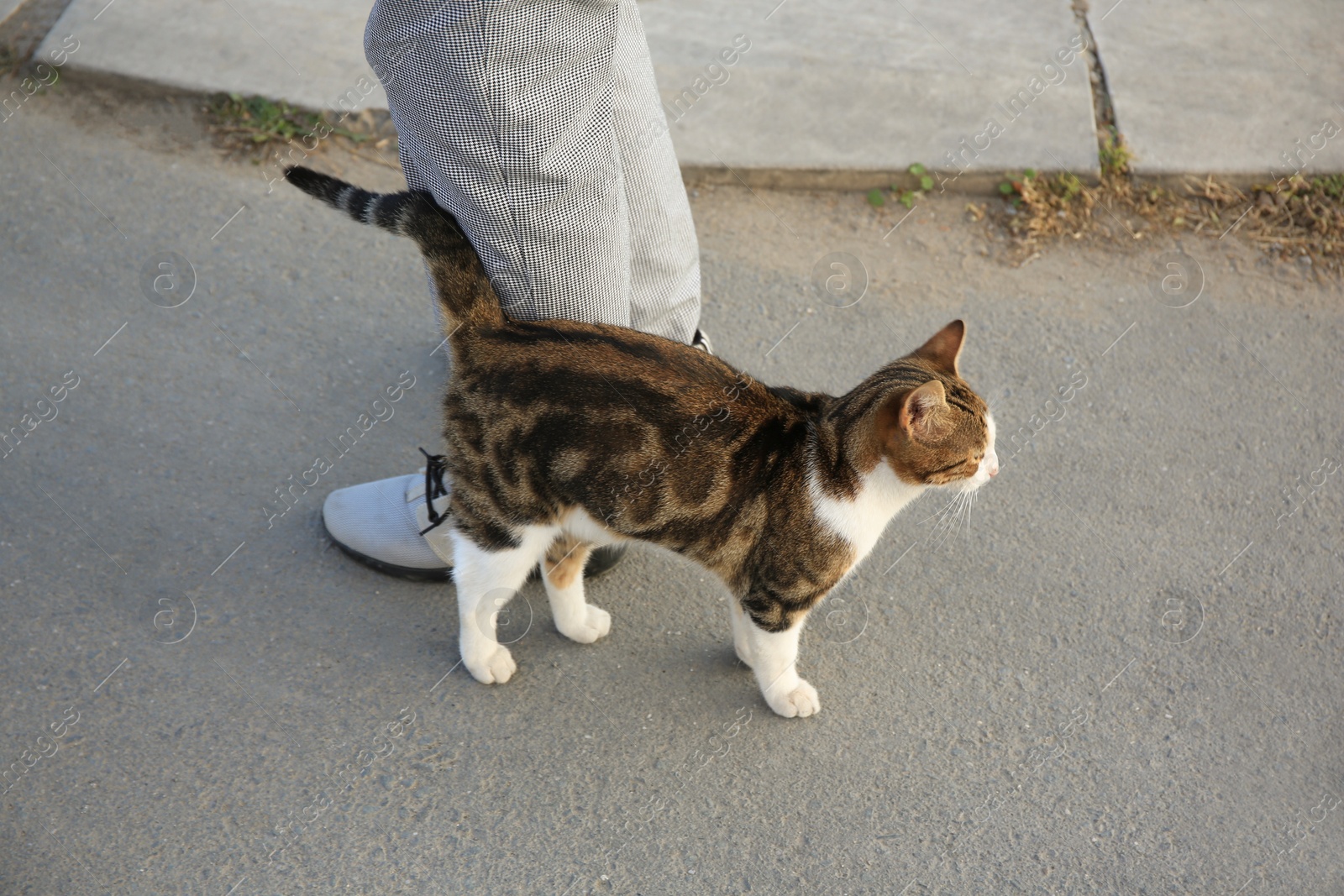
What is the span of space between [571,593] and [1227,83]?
388 cm

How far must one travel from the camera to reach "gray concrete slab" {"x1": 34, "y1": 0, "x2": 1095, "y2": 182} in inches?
166

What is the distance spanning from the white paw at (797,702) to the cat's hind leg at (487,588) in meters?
0.71

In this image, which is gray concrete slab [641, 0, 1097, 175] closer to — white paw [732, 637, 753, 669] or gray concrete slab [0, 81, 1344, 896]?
gray concrete slab [0, 81, 1344, 896]

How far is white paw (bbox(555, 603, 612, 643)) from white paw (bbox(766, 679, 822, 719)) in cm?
50

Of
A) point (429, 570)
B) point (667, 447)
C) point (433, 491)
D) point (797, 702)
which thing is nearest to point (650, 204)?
point (667, 447)

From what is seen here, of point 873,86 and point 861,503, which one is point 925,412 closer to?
point 861,503

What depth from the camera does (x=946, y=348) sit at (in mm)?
2465

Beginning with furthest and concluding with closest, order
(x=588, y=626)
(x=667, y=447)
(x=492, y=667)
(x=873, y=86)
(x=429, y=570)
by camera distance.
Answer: (x=873, y=86) → (x=429, y=570) → (x=588, y=626) → (x=492, y=667) → (x=667, y=447)

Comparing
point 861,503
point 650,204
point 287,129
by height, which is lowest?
point 287,129

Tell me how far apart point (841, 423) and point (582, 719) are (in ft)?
3.40

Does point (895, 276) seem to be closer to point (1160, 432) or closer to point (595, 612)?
point (1160, 432)

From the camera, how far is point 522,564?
2514mm

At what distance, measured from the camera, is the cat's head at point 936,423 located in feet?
7.14

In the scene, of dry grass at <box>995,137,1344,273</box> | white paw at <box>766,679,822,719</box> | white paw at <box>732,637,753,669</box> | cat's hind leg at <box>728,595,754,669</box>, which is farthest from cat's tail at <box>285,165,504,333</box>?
dry grass at <box>995,137,1344,273</box>
